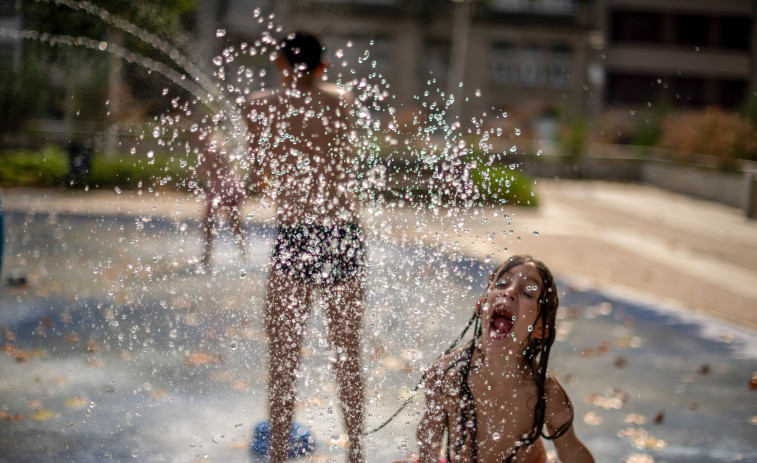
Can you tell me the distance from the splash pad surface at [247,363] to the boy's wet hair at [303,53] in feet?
4.88

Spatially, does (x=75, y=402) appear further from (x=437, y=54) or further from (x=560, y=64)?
(x=560, y=64)

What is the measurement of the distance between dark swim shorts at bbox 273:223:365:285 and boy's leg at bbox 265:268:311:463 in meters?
0.06

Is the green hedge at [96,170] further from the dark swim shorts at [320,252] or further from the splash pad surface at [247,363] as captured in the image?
the dark swim shorts at [320,252]

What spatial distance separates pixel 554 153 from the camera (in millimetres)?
23547

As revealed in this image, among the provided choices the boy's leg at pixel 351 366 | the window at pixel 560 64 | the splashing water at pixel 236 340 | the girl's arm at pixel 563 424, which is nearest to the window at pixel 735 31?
the window at pixel 560 64

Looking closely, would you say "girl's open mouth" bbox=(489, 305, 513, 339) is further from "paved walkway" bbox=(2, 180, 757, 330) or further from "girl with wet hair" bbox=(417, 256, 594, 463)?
"paved walkway" bbox=(2, 180, 757, 330)

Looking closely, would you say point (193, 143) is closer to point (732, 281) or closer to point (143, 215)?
point (143, 215)

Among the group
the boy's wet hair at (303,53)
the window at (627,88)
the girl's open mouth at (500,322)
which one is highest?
the window at (627,88)

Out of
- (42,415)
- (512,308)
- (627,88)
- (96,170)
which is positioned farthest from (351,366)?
(627,88)

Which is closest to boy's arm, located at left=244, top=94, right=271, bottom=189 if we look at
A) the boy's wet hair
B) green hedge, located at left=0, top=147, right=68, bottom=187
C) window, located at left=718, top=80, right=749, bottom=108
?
the boy's wet hair

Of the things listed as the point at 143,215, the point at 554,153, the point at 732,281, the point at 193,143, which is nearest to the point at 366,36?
the point at 554,153

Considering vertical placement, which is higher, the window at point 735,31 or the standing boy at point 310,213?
the window at point 735,31

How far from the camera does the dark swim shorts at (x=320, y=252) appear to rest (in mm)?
2941

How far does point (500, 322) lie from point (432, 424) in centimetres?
39
